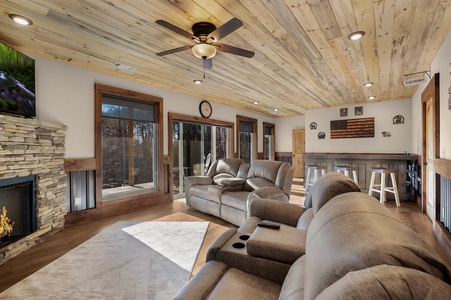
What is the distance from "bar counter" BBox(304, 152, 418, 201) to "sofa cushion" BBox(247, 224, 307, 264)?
4826 mm

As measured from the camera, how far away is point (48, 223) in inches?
121

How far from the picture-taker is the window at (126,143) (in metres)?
4.05

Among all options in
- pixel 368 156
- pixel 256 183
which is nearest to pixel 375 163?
pixel 368 156

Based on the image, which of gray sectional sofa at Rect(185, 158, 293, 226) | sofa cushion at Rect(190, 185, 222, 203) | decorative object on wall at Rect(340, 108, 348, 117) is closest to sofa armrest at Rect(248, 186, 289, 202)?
gray sectional sofa at Rect(185, 158, 293, 226)

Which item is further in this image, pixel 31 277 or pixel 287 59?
pixel 287 59

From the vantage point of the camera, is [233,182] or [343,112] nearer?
[233,182]

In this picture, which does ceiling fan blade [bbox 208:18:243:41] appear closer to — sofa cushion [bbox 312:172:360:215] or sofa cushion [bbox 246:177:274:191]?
sofa cushion [bbox 312:172:360:215]

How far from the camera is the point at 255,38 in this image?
2.64 meters

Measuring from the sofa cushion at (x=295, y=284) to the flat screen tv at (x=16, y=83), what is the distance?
3.39 metres

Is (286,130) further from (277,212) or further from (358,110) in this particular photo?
(277,212)

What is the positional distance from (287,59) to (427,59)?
6.98ft

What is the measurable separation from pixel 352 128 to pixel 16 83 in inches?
291

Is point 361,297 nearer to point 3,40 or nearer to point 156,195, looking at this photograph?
point 3,40

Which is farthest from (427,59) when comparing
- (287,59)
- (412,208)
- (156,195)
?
(156,195)
